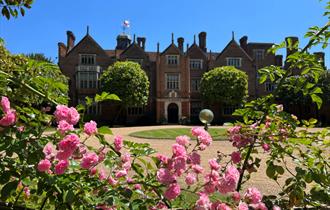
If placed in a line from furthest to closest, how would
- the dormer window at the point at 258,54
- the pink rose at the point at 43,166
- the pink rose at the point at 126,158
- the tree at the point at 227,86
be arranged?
1. the dormer window at the point at 258,54
2. the tree at the point at 227,86
3. the pink rose at the point at 126,158
4. the pink rose at the point at 43,166

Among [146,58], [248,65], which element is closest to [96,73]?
[146,58]

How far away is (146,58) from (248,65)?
1343cm

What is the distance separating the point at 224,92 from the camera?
35906mm

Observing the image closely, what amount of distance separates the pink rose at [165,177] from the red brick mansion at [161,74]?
3576 centimetres

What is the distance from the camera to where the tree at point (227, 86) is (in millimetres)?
35656

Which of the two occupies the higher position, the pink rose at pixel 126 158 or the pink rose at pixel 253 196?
the pink rose at pixel 126 158

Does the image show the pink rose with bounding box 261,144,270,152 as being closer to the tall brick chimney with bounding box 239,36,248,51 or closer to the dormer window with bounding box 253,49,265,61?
the dormer window with bounding box 253,49,265,61

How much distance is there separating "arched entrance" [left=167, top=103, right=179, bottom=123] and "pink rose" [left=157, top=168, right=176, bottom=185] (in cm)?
3707

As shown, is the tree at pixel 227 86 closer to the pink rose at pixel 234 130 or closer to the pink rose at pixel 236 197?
the pink rose at pixel 234 130

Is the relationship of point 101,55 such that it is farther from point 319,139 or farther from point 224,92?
point 319,139

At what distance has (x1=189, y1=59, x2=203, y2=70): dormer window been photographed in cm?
4078

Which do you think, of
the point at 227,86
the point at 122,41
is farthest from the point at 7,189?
the point at 122,41

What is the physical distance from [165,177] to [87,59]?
38081 mm

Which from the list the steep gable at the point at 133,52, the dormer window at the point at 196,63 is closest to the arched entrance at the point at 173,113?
the dormer window at the point at 196,63
